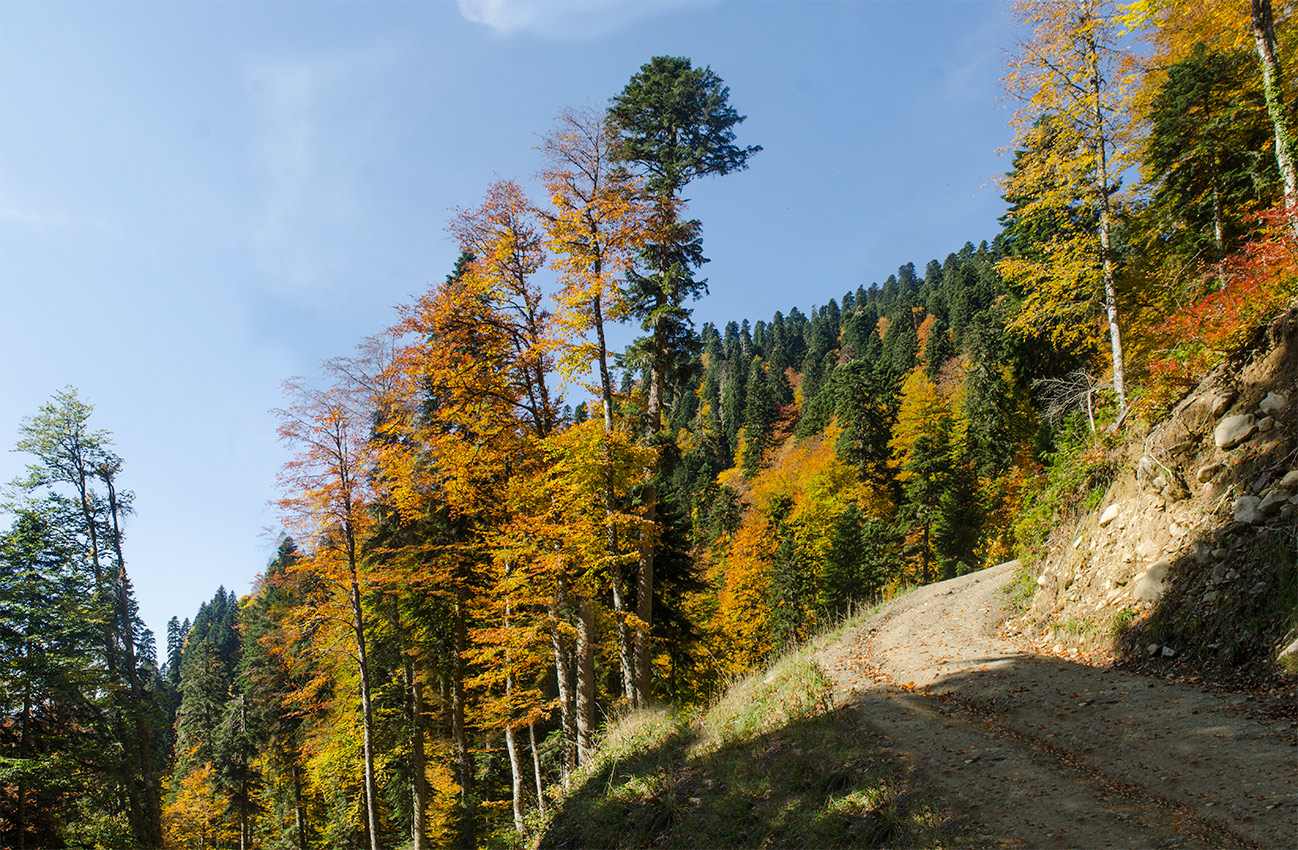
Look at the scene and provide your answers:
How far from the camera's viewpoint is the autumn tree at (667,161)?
47.3ft

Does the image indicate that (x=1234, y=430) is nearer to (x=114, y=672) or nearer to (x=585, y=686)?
(x=585, y=686)

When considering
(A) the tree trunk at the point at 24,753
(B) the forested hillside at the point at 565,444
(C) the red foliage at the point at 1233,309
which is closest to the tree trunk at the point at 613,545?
(B) the forested hillside at the point at 565,444

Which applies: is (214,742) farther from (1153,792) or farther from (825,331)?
(825,331)

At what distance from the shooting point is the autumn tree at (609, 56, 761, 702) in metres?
14.4

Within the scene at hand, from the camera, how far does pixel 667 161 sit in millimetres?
15438

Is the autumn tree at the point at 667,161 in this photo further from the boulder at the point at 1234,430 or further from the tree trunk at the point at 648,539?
the boulder at the point at 1234,430

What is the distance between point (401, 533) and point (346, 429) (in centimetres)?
459

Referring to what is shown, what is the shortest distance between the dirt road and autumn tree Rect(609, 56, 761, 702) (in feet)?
23.2

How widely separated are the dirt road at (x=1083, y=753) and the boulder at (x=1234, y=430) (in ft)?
12.1

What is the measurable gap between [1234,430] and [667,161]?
1250cm

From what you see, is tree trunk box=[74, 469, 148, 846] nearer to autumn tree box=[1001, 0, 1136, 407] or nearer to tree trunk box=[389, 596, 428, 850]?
tree trunk box=[389, 596, 428, 850]

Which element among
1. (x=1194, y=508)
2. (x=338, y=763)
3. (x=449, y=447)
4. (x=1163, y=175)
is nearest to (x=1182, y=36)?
(x=1163, y=175)

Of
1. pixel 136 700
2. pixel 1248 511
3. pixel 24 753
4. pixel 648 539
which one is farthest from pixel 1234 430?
pixel 136 700

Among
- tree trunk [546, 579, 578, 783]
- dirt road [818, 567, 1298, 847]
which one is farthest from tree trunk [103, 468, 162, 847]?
dirt road [818, 567, 1298, 847]
